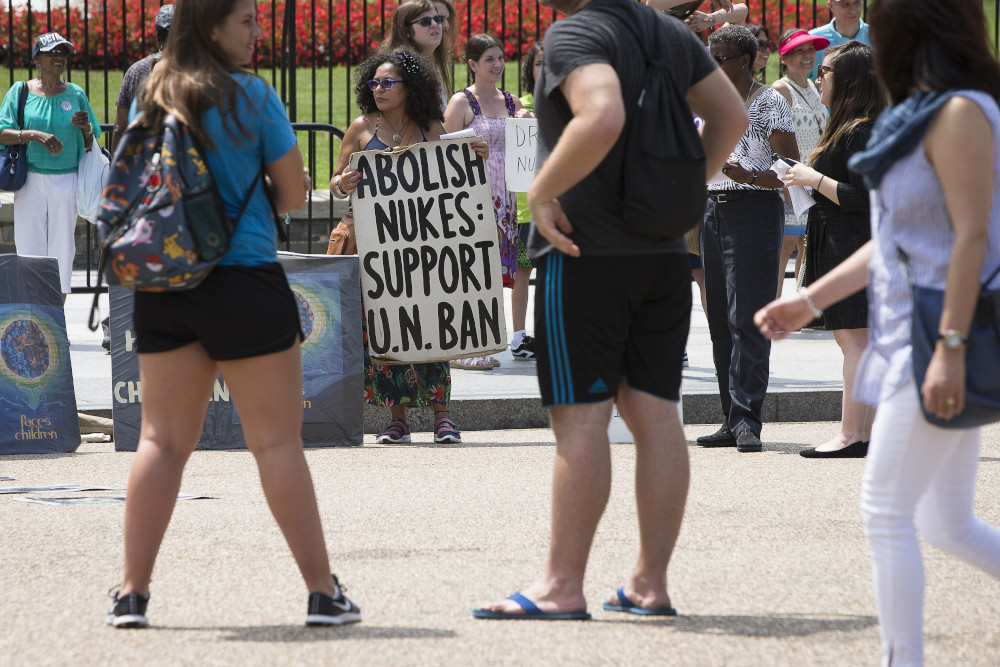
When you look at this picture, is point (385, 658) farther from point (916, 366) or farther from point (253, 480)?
point (253, 480)

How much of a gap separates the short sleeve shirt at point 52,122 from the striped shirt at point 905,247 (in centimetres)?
740

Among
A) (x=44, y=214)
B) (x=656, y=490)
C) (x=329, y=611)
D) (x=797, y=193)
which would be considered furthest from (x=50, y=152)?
(x=656, y=490)

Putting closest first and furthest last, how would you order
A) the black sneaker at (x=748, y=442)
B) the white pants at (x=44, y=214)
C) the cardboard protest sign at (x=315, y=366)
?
the black sneaker at (x=748, y=442) < the cardboard protest sign at (x=315, y=366) < the white pants at (x=44, y=214)

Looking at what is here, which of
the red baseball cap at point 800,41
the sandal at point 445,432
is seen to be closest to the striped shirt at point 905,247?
the sandal at point 445,432

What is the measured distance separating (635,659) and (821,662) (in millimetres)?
431

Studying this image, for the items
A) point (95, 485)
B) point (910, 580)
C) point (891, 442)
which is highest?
point (891, 442)

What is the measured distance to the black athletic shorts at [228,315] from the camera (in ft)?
11.4

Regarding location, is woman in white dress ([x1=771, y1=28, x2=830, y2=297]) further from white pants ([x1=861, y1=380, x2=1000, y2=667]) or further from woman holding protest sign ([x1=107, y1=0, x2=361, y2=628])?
white pants ([x1=861, y1=380, x2=1000, y2=667])

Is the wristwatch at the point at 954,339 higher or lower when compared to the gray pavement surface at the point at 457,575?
higher

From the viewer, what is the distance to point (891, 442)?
287 cm

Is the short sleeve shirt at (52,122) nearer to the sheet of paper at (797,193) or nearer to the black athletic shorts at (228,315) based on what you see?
the sheet of paper at (797,193)

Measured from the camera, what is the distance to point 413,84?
22.9ft

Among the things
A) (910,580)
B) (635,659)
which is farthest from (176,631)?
(910,580)

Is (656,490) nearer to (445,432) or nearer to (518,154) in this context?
(445,432)
